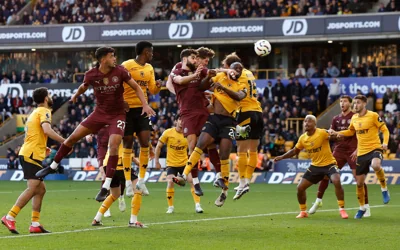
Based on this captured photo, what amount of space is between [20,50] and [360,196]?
127ft

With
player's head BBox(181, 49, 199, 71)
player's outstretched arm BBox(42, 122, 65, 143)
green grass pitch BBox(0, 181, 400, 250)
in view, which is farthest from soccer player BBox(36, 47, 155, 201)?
player's head BBox(181, 49, 199, 71)

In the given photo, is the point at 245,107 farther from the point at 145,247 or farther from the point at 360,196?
the point at 145,247

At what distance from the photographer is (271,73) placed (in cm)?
4844

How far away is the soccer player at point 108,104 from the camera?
15094 mm

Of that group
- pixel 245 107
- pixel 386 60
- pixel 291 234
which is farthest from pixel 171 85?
pixel 386 60

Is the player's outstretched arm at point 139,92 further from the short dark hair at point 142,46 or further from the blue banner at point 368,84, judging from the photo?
the blue banner at point 368,84

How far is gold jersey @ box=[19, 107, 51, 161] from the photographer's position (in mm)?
14742

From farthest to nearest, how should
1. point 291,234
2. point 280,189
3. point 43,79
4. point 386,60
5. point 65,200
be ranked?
point 43,79
point 386,60
point 280,189
point 65,200
point 291,234

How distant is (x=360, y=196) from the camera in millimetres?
18766

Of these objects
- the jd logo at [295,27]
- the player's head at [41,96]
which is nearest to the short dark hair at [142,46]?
the player's head at [41,96]

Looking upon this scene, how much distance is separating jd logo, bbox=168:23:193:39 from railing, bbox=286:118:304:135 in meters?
8.52

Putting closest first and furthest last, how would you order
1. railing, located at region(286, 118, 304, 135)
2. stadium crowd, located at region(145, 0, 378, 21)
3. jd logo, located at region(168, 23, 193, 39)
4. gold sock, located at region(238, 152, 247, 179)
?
gold sock, located at region(238, 152, 247, 179)
railing, located at region(286, 118, 304, 135)
stadium crowd, located at region(145, 0, 378, 21)
jd logo, located at region(168, 23, 193, 39)

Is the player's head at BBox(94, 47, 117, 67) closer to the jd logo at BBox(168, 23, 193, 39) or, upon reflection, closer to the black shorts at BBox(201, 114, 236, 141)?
the black shorts at BBox(201, 114, 236, 141)

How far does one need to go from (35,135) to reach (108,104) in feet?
4.50
